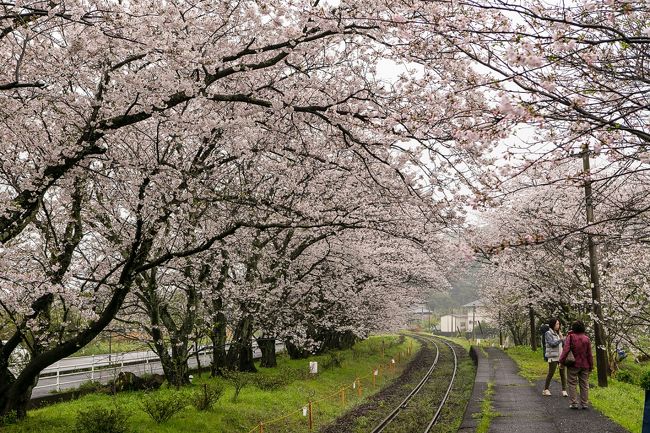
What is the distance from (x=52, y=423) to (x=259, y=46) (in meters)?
9.32

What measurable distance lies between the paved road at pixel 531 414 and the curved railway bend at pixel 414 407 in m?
1.04

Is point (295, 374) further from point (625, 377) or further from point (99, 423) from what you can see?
point (625, 377)

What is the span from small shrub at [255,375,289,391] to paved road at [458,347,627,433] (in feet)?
21.0

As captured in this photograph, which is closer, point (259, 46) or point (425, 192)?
point (259, 46)

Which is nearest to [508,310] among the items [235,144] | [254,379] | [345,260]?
[345,260]

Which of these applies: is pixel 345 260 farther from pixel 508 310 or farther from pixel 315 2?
pixel 508 310

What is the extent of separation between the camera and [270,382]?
18578 mm

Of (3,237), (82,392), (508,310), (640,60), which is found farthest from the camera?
(508,310)

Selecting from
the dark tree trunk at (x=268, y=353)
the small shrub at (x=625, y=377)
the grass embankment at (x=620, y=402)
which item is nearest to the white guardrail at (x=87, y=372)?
the dark tree trunk at (x=268, y=353)

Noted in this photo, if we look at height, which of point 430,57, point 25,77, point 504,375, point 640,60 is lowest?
point 504,375

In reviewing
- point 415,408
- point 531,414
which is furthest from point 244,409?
point 531,414

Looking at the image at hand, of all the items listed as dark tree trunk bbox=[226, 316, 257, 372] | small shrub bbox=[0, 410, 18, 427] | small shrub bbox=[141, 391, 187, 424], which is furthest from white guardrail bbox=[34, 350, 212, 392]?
small shrub bbox=[0, 410, 18, 427]

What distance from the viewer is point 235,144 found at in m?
11.0

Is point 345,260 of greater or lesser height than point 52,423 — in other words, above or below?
above
